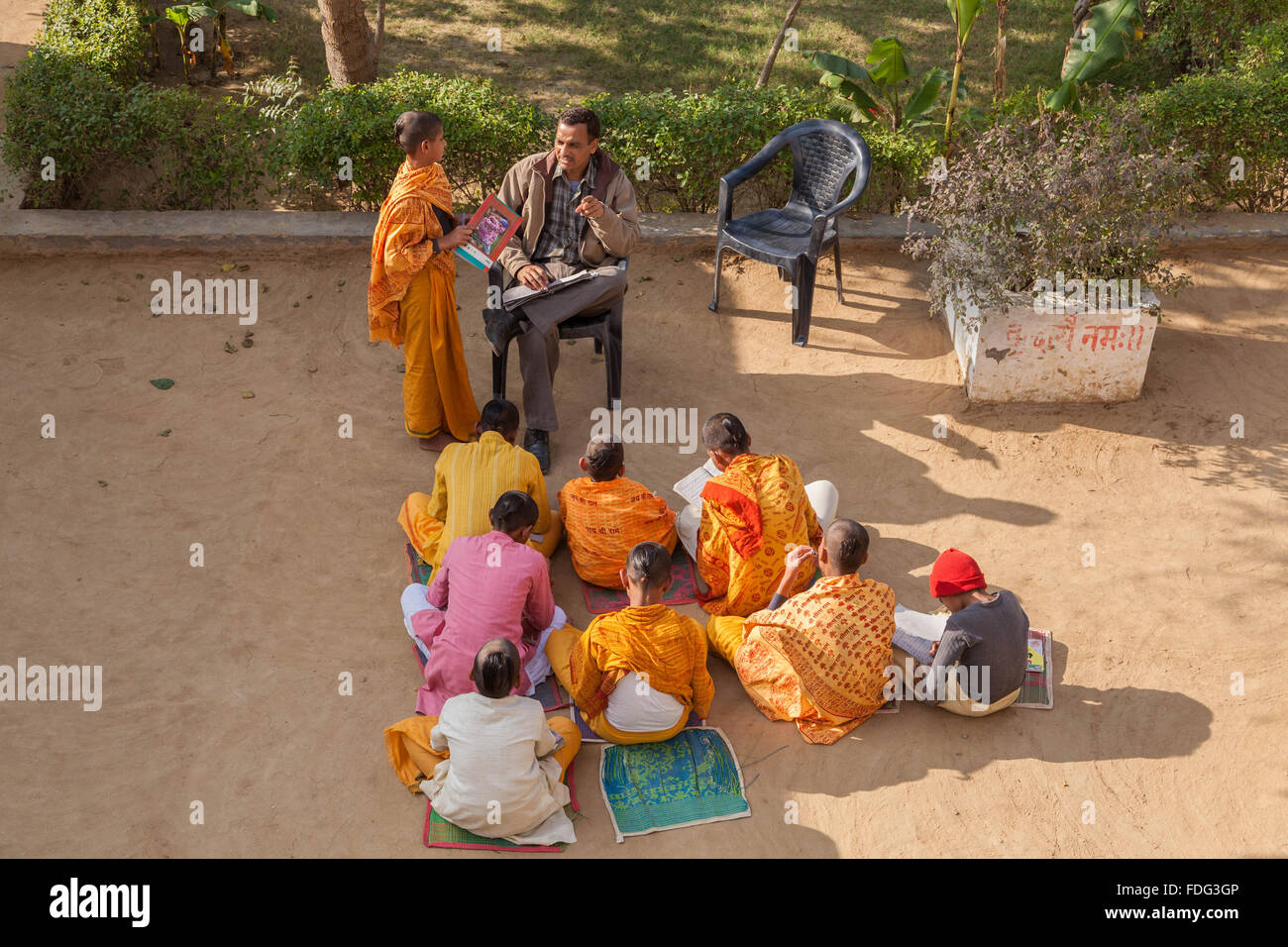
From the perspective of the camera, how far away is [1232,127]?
8195mm

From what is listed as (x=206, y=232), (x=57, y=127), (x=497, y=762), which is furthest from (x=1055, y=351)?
(x=57, y=127)

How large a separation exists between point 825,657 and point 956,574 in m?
0.66

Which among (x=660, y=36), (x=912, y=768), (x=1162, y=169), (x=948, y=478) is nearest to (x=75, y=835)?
(x=912, y=768)

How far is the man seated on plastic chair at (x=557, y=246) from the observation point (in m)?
6.48

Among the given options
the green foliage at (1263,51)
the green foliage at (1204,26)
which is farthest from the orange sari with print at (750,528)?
the green foliage at (1204,26)

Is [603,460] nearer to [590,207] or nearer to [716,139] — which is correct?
[590,207]

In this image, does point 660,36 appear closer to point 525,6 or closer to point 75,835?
point 525,6

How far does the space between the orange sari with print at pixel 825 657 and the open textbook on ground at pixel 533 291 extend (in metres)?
2.43

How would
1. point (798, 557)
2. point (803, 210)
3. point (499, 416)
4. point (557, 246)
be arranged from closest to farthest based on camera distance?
point (798, 557)
point (499, 416)
point (557, 246)
point (803, 210)

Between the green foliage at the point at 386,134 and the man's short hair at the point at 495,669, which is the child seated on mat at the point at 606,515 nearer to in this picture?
the man's short hair at the point at 495,669

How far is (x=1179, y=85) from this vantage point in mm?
8484

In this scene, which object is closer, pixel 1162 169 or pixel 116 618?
pixel 116 618

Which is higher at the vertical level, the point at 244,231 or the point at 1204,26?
the point at 1204,26

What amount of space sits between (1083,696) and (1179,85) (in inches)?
215
